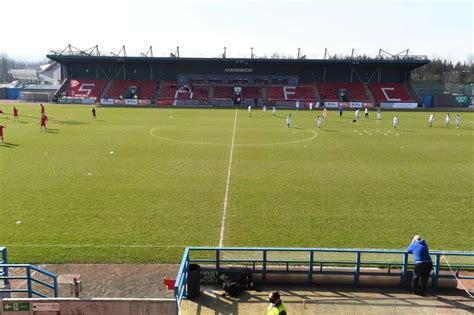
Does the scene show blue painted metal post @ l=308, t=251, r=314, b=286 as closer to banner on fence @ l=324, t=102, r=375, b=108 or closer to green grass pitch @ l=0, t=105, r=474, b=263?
green grass pitch @ l=0, t=105, r=474, b=263

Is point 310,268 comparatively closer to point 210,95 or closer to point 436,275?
point 436,275

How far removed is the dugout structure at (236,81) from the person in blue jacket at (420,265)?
57.3 metres

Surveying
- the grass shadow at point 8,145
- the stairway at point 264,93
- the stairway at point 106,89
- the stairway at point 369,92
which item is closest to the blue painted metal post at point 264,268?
the grass shadow at point 8,145

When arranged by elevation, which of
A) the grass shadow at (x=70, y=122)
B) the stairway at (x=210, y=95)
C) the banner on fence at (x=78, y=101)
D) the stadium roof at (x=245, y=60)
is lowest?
the grass shadow at (x=70, y=122)

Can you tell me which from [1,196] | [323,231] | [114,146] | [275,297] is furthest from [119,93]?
[275,297]

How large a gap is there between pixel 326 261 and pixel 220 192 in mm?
8936

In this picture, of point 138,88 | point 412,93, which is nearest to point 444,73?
point 412,93

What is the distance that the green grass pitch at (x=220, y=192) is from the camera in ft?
46.5

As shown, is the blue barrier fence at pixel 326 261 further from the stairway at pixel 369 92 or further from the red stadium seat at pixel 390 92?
the red stadium seat at pixel 390 92

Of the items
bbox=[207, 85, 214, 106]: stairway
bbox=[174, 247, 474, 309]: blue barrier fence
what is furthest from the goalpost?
bbox=[174, 247, 474, 309]: blue barrier fence

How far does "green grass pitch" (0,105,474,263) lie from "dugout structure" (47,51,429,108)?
33.1 metres

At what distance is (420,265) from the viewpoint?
10.3m

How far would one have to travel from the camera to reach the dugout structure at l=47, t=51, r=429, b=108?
69.1m

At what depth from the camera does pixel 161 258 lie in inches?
500
